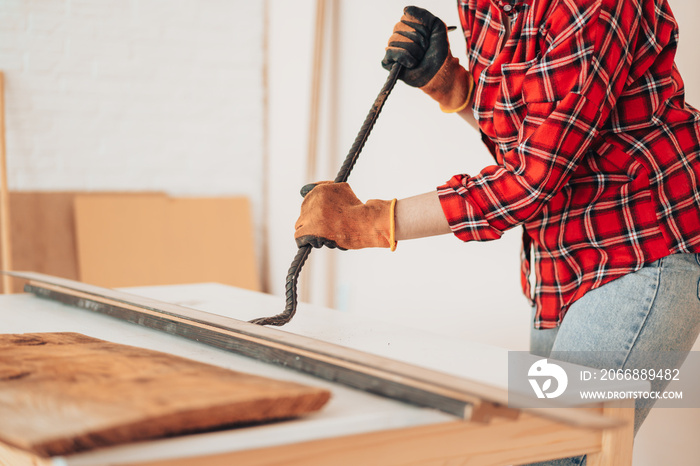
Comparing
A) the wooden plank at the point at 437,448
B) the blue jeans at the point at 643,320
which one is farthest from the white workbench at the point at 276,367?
the blue jeans at the point at 643,320

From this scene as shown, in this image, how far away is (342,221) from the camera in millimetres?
1163

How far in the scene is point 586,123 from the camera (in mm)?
1011

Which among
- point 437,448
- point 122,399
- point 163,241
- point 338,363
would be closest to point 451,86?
point 338,363

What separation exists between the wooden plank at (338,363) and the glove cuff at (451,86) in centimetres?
71

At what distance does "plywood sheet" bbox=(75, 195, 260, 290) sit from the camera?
331 cm

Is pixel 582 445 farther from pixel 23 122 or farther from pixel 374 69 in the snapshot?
pixel 23 122

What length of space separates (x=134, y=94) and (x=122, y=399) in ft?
10.4

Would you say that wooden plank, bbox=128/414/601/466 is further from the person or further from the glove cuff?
the glove cuff

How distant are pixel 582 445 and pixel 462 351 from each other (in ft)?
0.87

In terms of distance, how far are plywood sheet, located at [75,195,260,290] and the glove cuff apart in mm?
2350

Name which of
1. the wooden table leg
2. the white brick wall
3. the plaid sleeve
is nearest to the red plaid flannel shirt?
the plaid sleeve

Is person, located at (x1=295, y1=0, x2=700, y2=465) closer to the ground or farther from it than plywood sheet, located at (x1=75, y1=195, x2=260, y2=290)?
farther from it

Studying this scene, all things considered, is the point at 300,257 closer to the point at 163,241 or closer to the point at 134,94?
the point at 163,241

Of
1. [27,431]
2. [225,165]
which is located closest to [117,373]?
[27,431]
